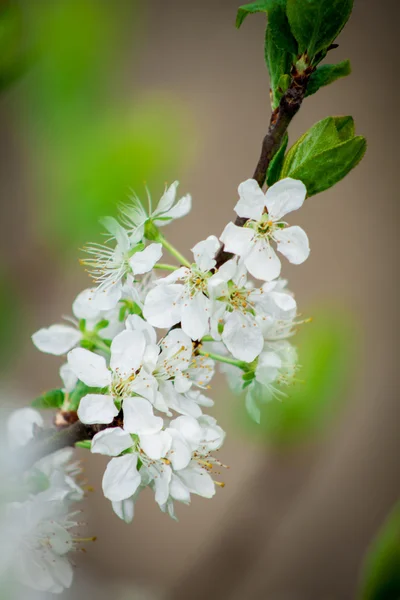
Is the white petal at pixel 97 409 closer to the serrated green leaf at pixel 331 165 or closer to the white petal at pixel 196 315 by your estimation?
the white petal at pixel 196 315

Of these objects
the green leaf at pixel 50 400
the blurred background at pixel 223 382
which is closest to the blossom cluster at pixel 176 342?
the green leaf at pixel 50 400

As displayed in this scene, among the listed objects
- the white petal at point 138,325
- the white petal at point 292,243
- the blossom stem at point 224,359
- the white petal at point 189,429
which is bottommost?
the white petal at point 189,429

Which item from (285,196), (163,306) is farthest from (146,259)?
(285,196)

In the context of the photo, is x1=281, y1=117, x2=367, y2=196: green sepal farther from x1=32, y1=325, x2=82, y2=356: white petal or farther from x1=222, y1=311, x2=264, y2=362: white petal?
x1=32, y1=325, x2=82, y2=356: white petal

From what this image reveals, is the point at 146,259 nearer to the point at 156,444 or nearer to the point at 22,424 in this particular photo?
the point at 156,444

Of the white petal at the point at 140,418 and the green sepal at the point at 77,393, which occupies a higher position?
the white petal at the point at 140,418
